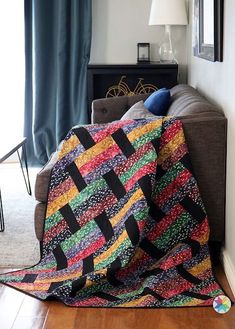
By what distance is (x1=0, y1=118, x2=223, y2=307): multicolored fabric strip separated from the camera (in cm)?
239

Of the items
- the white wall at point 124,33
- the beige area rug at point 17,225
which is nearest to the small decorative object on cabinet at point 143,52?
the white wall at point 124,33

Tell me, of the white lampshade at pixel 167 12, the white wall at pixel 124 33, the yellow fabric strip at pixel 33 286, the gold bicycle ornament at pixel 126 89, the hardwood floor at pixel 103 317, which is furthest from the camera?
the white wall at pixel 124 33

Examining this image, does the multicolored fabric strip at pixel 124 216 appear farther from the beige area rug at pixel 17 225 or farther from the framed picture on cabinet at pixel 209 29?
the framed picture on cabinet at pixel 209 29

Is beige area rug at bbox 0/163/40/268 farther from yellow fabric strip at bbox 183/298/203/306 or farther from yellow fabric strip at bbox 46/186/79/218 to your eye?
yellow fabric strip at bbox 183/298/203/306

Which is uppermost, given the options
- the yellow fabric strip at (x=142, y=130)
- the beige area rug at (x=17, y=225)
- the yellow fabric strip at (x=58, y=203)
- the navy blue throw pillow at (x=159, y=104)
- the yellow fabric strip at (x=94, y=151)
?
the navy blue throw pillow at (x=159, y=104)

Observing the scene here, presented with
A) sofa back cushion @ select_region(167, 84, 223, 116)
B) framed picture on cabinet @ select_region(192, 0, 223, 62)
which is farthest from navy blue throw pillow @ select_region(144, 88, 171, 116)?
framed picture on cabinet @ select_region(192, 0, 223, 62)

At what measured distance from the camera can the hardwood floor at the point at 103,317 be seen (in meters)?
2.10

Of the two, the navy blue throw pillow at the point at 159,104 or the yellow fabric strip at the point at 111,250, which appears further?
the navy blue throw pillow at the point at 159,104

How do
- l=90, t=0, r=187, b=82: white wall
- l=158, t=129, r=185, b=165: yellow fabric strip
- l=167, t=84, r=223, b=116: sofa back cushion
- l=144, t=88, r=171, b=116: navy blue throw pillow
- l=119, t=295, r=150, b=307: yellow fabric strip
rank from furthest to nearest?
l=90, t=0, r=187, b=82: white wall → l=144, t=88, r=171, b=116: navy blue throw pillow → l=167, t=84, r=223, b=116: sofa back cushion → l=158, t=129, r=185, b=165: yellow fabric strip → l=119, t=295, r=150, b=307: yellow fabric strip

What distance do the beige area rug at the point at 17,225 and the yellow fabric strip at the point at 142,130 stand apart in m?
0.82

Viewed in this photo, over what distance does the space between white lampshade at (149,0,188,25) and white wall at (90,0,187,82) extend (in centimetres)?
42

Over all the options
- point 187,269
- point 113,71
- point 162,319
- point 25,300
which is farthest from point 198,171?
point 113,71

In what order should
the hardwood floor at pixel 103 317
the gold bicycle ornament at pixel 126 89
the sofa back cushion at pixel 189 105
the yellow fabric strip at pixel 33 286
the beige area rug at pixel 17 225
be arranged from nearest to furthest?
the hardwood floor at pixel 103 317 → the yellow fabric strip at pixel 33 286 → the sofa back cushion at pixel 189 105 → the beige area rug at pixel 17 225 → the gold bicycle ornament at pixel 126 89

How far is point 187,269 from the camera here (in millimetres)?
2443
